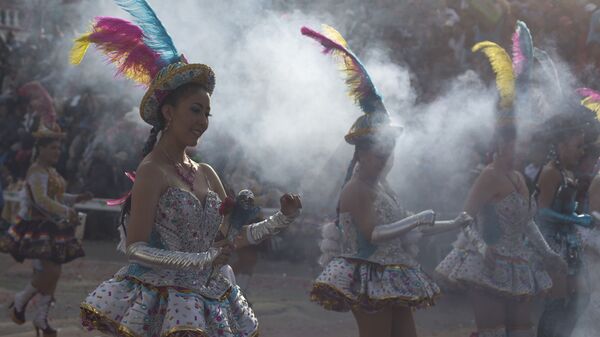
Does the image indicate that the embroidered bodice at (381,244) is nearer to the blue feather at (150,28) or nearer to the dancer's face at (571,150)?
the dancer's face at (571,150)

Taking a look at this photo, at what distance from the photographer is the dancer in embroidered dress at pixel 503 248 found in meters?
6.14

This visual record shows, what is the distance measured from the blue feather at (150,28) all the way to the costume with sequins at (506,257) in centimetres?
288

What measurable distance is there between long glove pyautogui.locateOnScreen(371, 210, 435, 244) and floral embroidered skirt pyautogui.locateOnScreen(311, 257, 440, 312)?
226 millimetres

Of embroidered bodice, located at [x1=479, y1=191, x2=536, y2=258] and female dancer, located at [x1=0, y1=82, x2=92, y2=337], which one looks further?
female dancer, located at [x1=0, y1=82, x2=92, y2=337]

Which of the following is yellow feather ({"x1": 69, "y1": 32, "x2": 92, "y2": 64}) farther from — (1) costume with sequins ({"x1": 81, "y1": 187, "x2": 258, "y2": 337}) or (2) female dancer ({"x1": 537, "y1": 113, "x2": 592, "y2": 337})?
(2) female dancer ({"x1": 537, "y1": 113, "x2": 592, "y2": 337})

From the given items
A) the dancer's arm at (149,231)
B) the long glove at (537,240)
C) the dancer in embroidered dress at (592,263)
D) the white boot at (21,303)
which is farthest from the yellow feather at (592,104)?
the white boot at (21,303)

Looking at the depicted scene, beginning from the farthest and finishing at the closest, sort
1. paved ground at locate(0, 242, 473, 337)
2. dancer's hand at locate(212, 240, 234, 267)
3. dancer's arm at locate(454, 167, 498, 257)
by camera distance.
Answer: paved ground at locate(0, 242, 473, 337) → dancer's arm at locate(454, 167, 498, 257) → dancer's hand at locate(212, 240, 234, 267)

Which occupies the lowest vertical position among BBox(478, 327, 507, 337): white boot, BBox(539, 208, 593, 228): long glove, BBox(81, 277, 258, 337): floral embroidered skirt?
BBox(81, 277, 258, 337): floral embroidered skirt

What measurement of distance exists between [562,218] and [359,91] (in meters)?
2.29

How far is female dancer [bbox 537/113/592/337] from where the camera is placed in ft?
22.6

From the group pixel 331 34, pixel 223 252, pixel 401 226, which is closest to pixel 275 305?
pixel 401 226

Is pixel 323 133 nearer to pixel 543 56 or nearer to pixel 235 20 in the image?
pixel 235 20

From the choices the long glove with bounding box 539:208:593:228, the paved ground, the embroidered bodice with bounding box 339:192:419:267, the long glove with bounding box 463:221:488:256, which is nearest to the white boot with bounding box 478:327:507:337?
the long glove with bounding box 463:221:488:256

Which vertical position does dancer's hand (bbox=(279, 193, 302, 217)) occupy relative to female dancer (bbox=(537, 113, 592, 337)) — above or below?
below
